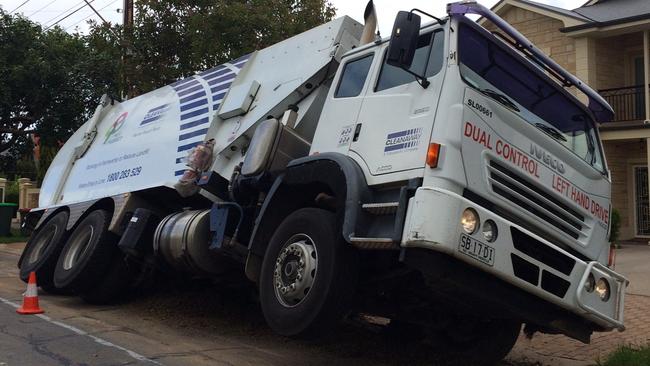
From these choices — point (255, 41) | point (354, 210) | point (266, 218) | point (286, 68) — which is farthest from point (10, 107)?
point (354, 210)

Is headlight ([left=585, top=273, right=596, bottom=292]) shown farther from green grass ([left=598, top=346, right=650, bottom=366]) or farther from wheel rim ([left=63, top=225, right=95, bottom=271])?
wheel rim ([left=63, top=225, right=95, bottom=271])

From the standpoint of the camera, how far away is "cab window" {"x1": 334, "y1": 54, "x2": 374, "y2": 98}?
565 cm

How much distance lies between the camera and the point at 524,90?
5168 millimetres

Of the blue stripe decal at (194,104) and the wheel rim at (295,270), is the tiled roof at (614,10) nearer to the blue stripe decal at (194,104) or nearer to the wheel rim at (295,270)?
the blue stripe decal at (194,104)

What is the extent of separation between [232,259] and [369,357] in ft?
5.61

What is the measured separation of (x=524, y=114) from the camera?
497cm

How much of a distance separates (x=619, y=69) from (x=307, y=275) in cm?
1609

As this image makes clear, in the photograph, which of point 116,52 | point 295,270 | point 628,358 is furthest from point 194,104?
point 116,52

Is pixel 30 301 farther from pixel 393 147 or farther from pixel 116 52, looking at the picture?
pixel 116 52

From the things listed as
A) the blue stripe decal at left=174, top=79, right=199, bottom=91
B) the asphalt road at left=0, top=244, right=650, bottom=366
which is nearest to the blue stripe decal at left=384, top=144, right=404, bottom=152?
the asphalt road at left=0, top=244, right=650, bottom=366

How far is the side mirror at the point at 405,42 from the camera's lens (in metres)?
4.64

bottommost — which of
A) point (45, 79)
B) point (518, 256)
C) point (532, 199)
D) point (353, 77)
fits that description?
point (518, 256)

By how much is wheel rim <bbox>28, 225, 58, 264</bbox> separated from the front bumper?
7183 mm

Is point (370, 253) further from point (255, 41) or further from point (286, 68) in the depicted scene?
point (255, 41)
